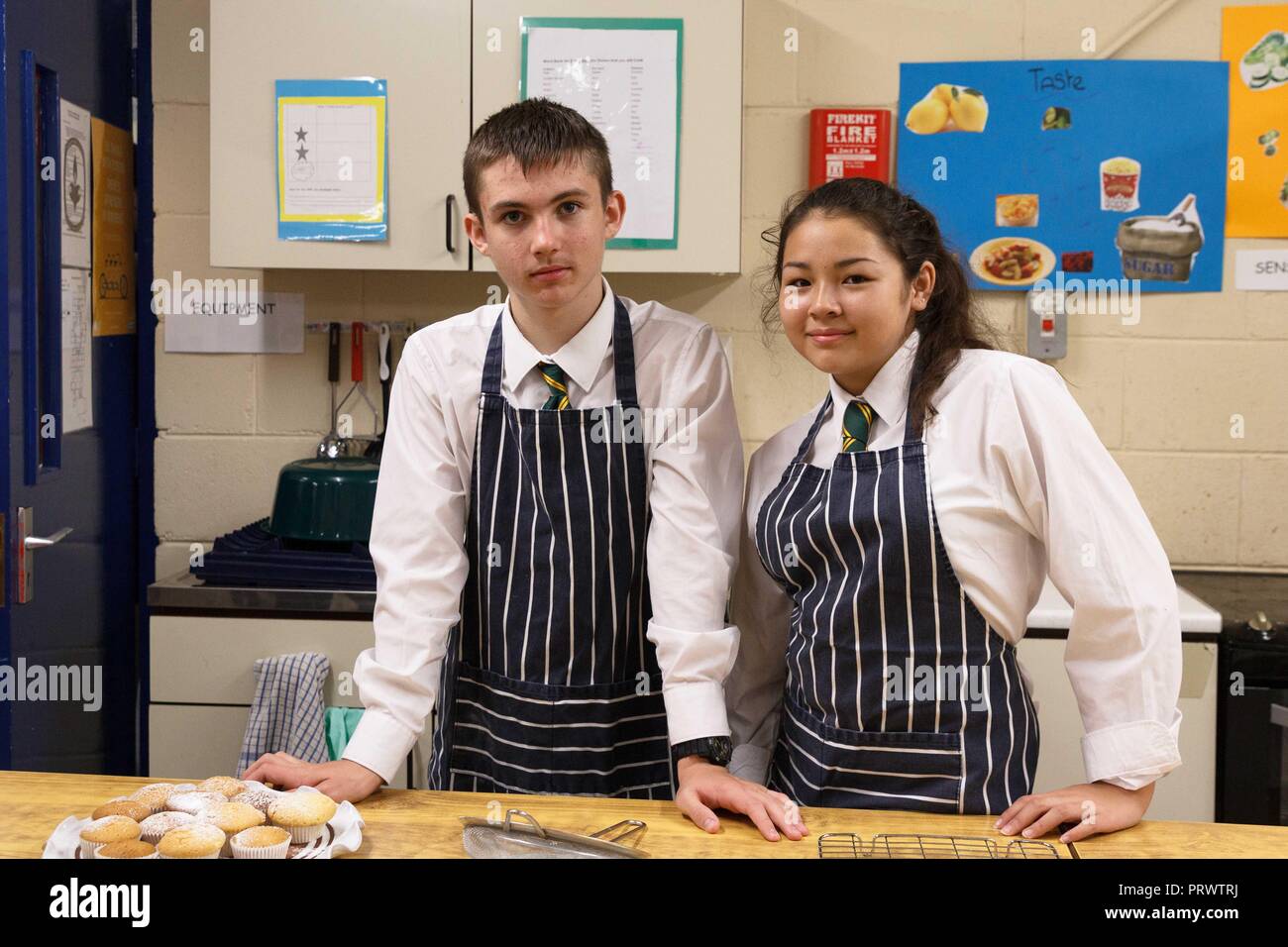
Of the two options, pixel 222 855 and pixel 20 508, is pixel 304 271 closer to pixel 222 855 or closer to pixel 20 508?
pixel 20 508

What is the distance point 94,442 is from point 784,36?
175 centimetres

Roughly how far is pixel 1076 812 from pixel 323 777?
783 millimetres

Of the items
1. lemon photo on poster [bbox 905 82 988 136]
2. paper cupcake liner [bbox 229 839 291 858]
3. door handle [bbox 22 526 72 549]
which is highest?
→ lemon photo on poster [bbox 905 82 988 136]

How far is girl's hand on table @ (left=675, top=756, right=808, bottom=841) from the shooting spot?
48.0 inches

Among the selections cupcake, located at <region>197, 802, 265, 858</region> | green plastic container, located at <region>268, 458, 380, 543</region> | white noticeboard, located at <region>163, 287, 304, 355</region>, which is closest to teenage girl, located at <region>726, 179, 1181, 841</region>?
cupcake, located at <region>197, 802, 265, 858</region>

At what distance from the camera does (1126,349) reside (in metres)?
2.74

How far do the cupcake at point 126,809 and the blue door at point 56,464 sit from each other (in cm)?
105

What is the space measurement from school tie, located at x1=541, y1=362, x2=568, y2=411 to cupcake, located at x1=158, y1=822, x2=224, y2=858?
2.31ft

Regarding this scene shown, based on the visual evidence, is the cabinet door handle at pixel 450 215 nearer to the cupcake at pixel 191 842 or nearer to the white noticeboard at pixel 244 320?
the white noticeboard at pixel 244 320

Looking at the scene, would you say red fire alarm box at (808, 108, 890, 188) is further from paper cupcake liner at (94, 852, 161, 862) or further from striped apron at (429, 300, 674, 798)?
paper cupcake liner at (94, 852, 161, 862)

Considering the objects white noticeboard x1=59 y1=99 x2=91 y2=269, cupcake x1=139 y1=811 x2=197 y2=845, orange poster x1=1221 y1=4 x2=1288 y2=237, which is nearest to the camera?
cupcake x1=139 y1=811 x2=197 y2=845
